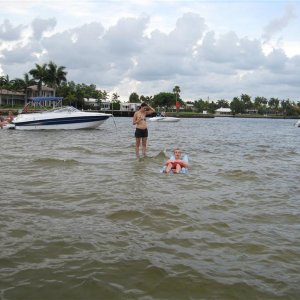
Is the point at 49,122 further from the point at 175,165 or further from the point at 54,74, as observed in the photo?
the point at 54,74

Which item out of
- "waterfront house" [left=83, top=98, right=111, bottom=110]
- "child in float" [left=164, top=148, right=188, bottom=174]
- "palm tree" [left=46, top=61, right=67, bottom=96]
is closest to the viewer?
"child in float" [left=164, top=148, right=188, bottom=174]

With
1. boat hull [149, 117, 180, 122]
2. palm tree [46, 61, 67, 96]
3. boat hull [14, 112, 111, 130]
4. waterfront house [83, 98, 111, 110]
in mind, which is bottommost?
boat hull [149, 117, 180, 122]

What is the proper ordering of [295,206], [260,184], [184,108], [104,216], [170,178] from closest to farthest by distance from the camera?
[104,216], [295,206], [260,184], [170,178], [184,108]

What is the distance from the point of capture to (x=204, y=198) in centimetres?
738

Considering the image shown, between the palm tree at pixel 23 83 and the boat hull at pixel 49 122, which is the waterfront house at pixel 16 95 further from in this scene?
the boat hull at pixel 49 122

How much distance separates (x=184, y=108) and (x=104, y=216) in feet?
597

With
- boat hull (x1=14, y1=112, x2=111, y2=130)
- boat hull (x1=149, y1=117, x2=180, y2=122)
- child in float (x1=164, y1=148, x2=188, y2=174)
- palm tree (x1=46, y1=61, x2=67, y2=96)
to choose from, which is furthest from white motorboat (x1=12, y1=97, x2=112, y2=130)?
palm tree (x1=46, y1=61, x2=67, y2=96)

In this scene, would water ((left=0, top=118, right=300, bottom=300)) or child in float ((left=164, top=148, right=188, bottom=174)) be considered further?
child in float ((left=164, top=148, right=188, bottom=174))

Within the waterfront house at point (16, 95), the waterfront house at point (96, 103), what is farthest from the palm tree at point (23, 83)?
the waterfront house at point (96, 103)

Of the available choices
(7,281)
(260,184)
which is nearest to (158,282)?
(7,281)

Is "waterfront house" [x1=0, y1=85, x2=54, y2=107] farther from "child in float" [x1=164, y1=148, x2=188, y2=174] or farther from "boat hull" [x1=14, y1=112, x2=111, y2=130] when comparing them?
"child in float" [x1=164, y1=148, x2=188, y2=174]

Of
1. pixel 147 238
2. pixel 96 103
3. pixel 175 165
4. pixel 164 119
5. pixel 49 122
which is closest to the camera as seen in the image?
pixel 147 238

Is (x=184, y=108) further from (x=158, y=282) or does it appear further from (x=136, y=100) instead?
(x=158, y=282)

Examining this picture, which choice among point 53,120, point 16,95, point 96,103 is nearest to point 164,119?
point 16,95
